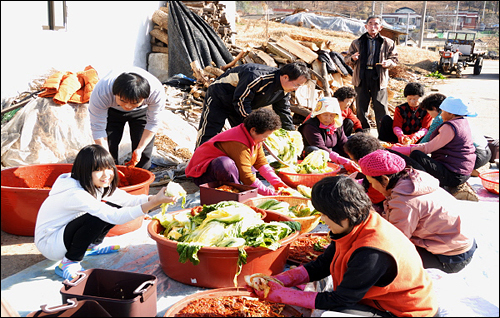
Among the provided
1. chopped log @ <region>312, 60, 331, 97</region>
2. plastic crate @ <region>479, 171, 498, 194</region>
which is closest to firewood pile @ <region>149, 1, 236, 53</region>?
chopped log @ <region>312, 60, 331, 97</region>

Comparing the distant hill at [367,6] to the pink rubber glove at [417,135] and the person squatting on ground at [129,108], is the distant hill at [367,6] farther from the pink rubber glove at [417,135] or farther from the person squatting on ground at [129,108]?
the person squatting on ground at [129,108]

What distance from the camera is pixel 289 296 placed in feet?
7.29

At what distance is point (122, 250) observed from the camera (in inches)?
133

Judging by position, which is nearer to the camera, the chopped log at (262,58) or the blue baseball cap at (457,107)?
the blue baseball cap at (457,107)

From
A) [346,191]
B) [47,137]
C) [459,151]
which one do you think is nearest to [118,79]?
[47,137]

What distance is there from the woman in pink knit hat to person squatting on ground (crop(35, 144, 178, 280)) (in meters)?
1.28

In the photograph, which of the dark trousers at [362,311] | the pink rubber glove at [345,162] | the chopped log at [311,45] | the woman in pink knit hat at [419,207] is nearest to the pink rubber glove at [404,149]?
the pink rubber glove at [345,162]

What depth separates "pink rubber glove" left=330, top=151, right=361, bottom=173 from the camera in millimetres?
4886

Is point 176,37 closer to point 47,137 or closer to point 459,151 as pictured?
point 47,137

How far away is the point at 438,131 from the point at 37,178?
3.75 m

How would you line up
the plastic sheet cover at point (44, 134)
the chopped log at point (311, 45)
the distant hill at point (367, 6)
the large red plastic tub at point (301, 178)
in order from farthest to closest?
1. the distant hill at point (367, 6)
2. the chopped log at point (311, 45)
3. the plastic sheet cover at point (44, 134)
4. the large red plastic tub at point (301, 178)

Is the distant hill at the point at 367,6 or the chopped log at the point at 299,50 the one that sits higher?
the distant hill at the point at 367,6

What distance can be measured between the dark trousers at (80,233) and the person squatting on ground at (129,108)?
1.21m

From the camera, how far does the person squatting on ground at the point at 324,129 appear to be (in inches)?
201
